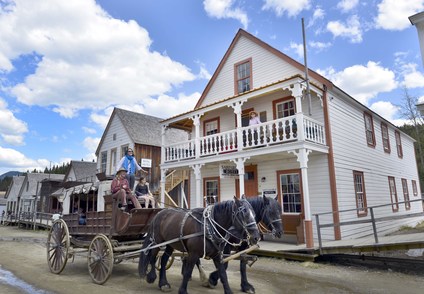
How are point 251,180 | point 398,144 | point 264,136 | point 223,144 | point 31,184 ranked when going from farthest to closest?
point 31,184
point 398,144
point 251,180
point 223,144
point 264,136

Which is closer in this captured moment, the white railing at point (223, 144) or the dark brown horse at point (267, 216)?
the dark brown horse at point (267, 216)

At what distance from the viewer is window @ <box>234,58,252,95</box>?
14.9 metres

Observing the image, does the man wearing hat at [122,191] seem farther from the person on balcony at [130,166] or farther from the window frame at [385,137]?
the window frame at [385,137]

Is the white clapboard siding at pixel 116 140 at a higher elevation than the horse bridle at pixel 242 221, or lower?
higher

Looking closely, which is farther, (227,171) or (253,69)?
(253,69)

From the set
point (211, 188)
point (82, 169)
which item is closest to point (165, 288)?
point (211, 188)

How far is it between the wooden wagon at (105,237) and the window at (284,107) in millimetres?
7948

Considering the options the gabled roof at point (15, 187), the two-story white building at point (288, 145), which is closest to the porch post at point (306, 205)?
the two-story white building at point (288, 145)

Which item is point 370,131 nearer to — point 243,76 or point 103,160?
point 243,76

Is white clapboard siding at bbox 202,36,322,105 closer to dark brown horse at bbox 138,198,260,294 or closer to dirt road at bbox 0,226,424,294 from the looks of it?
dirt road at bbox 0,226,424,294

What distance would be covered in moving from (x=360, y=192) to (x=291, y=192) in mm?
3289

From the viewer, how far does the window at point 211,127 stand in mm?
15827

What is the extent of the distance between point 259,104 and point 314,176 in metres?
4.26

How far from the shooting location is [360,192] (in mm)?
13000
